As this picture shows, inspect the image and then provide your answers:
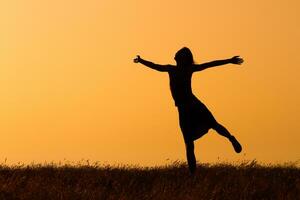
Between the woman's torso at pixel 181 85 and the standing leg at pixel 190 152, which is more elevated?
the woman's torso at pixel 181 85

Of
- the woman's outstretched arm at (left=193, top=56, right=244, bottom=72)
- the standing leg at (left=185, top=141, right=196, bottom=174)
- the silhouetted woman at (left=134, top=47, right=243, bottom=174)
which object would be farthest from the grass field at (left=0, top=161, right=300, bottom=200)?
the woman's outstretched arm at (left=193, top=56, right=244, bottom=72)

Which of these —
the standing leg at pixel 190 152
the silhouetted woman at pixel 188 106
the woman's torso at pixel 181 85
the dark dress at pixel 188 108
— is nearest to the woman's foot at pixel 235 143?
the silhouetted woman at pixel 188 106

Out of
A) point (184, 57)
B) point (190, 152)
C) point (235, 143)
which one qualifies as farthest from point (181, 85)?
point (235, 143)

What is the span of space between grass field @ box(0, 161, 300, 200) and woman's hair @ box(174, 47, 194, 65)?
7.08ft

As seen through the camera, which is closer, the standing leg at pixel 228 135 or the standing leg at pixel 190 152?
the standing leg at pixel 228 135

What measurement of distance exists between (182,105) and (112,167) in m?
2.22

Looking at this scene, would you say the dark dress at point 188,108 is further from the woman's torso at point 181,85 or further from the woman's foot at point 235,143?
the woman's foot at point 235,143

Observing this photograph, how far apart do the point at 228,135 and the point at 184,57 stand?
5.56ft

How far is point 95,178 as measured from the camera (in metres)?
13.3

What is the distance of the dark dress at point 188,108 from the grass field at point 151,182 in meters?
0.88

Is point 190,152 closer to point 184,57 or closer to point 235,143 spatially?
point 235,143

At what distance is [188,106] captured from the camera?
13.5 metres

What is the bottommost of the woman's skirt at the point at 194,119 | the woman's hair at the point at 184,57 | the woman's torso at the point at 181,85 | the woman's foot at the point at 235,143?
the woman's foot at the point at 235,143

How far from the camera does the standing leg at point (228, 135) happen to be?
1345 centimetres
